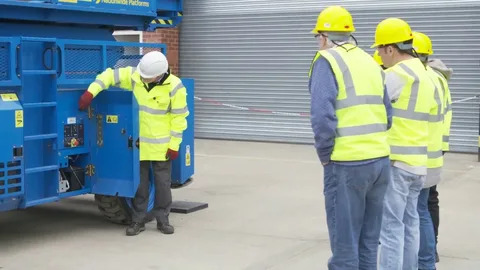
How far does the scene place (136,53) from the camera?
28.6 ft

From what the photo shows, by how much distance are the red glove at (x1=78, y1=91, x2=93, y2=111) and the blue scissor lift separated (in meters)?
0.09

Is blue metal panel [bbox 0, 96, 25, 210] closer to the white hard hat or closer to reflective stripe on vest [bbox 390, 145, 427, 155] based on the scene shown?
the white hard hat

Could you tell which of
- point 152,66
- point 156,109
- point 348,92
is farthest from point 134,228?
point 348,92

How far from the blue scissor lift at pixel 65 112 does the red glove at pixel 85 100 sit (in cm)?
9

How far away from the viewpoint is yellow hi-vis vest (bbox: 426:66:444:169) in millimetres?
5566

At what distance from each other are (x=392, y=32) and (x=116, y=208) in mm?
4051

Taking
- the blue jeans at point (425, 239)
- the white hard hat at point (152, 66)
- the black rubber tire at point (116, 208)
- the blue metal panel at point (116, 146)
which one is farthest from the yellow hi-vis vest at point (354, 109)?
the black rubber tire at point (116, 208)

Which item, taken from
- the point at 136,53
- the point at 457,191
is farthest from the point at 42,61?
the point at 457,191

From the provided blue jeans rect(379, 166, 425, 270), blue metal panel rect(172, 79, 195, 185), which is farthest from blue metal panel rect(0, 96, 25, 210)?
blue jeans rect(379, 166, 425, 270)

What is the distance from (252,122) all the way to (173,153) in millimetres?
8969

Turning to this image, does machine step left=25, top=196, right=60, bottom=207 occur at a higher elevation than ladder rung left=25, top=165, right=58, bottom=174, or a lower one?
lower

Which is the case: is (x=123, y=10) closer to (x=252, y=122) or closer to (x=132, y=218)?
(x=132, y=218)

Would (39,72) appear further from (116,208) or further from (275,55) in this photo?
(275,55)

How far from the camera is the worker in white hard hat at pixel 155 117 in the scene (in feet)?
25.1
